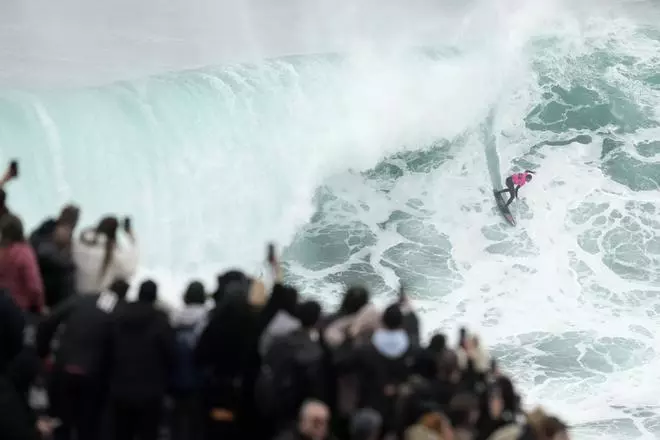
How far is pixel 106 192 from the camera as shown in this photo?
15773 millimetres

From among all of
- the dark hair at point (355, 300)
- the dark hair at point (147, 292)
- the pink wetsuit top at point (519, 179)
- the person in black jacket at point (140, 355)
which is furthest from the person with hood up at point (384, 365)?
the pink wetsuit top at point (519, 179)

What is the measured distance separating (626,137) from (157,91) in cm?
1407

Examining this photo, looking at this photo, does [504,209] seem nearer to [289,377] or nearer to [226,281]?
[226,281]

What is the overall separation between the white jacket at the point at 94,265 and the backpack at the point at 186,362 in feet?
2.56

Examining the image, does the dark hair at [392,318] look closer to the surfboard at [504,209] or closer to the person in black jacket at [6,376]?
the person in black jacket at [6,376]

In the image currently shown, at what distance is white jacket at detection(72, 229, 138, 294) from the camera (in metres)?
6.37

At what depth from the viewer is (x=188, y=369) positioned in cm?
582

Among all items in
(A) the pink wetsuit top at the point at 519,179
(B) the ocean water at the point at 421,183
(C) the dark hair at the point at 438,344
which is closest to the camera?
(C) the dark hair at the point at 438,344

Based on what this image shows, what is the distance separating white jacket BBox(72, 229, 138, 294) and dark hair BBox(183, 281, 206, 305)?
0.60 metres

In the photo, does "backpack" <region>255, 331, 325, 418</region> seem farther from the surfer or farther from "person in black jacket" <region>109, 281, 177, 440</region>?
the surfer

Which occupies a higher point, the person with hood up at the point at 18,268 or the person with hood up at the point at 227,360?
the person with hood up at the point at 18,268

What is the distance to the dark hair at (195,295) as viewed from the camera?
234 inches

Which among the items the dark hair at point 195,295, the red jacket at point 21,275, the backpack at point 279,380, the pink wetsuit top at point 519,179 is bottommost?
the backpack at point 279,380

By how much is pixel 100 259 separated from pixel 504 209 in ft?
55.2
